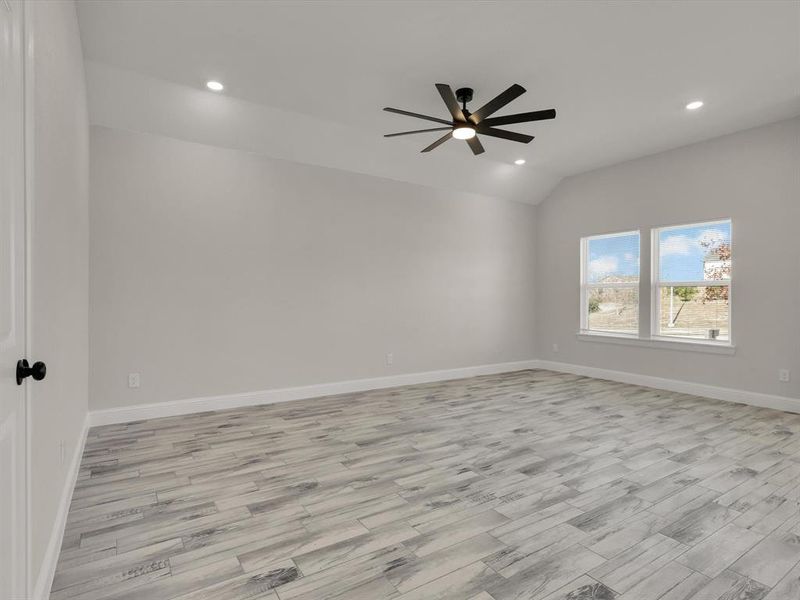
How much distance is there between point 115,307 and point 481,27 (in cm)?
391

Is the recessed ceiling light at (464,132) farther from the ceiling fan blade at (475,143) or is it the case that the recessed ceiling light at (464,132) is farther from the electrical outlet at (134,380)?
the electrical outlet at (134,380)

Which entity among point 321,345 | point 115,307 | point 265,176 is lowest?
point 321,345

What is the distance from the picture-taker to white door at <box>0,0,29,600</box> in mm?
1055

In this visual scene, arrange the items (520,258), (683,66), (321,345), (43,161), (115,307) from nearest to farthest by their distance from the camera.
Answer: (43,161) < (683,66) < (115,307) < (321,345) < (520,258)

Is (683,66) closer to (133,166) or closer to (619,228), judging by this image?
(619,228)

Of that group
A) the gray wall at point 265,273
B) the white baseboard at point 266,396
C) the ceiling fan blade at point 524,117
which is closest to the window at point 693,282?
the gray wall at point 265,273

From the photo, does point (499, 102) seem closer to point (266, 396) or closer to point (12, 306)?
point (12, 306)

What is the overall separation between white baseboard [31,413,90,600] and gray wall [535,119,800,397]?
20.0 feet

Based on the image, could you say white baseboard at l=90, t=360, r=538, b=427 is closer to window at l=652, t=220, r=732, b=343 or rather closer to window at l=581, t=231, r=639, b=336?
window at l=581, t=231, r=639, b=336

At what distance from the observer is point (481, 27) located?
2.93m

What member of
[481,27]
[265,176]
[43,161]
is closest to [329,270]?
[265,176]

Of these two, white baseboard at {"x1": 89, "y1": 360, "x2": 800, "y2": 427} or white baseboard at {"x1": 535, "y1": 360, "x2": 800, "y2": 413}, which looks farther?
white baseboard at {"x1": 535, "y1": 360, "x2": 800, "y2": 413}

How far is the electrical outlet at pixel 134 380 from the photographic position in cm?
398

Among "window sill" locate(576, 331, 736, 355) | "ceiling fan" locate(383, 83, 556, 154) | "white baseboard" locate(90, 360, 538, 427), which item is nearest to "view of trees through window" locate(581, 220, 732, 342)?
"window sill" locate(576, 331, 736, 355)
